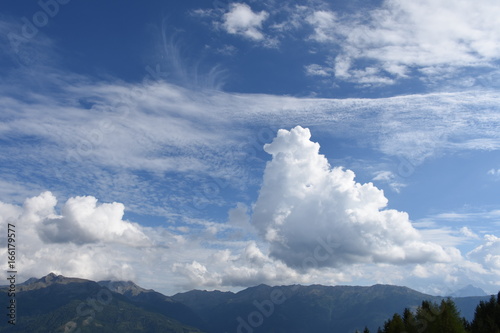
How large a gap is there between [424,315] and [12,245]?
81.7 m

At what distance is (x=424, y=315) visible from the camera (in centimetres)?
7831

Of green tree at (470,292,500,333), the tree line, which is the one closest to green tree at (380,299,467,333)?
the tree line

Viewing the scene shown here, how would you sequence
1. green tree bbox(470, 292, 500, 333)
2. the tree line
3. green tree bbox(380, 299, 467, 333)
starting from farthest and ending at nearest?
green tree bbox(470, 292, 500, 333) < the tree line < green tree bbox(380, 299, 467, 333)

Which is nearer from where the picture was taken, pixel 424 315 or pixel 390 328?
pixel 424 315

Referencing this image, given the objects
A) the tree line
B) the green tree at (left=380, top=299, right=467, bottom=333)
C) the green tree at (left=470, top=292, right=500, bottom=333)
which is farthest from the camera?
the green tree at (left=470, top=292, right=500, bottom=333)

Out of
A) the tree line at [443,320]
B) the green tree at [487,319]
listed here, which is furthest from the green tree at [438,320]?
the green tree at [487,319]

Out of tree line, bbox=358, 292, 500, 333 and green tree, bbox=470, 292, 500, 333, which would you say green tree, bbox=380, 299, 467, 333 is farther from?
green tree, bbox=470, 292, 500, 333

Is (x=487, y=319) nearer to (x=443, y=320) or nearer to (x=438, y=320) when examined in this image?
(x=438, y=320)

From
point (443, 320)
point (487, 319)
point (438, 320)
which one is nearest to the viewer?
point (443, 320)

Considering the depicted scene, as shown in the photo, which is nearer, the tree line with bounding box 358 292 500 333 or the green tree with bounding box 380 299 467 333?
the green tree with bounding box 380 299 467 333

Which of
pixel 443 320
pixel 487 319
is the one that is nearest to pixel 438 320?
pixel 443 320

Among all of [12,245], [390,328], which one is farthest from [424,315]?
[12,245]

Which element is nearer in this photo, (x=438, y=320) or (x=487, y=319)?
(x=438, y=320)

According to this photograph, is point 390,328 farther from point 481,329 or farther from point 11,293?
point 11,293
